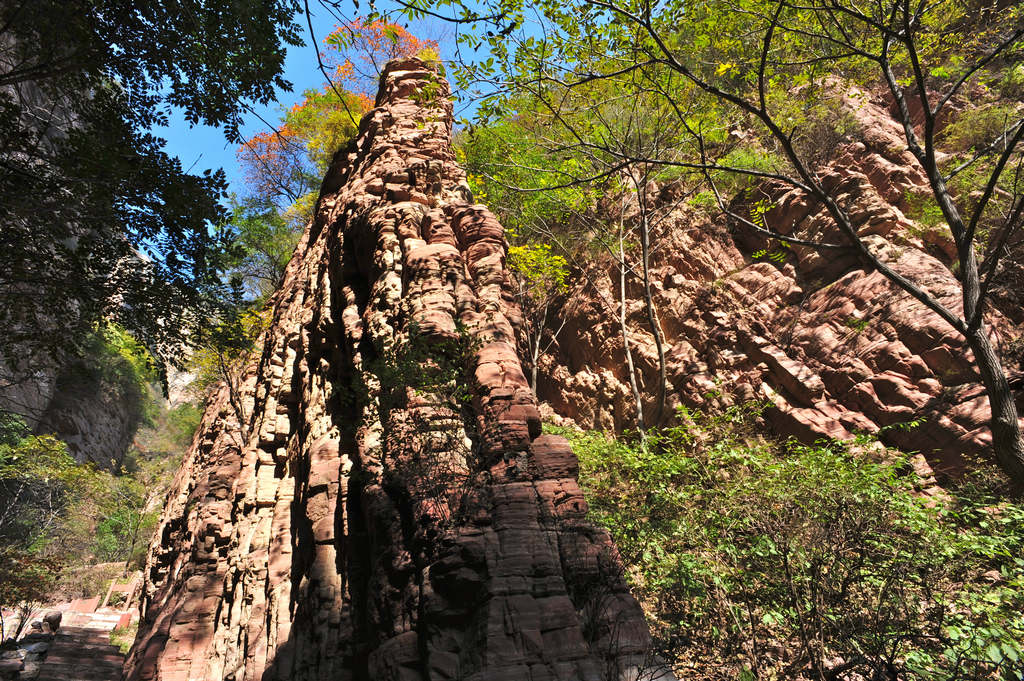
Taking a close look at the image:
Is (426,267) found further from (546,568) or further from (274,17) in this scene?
(546,568)

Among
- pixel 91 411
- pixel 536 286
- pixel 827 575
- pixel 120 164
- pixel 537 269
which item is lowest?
pixel 827 575

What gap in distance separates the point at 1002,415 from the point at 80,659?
2004cm

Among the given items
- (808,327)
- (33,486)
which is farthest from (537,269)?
(33,486)

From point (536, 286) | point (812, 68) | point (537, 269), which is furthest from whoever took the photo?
point (536, 286)

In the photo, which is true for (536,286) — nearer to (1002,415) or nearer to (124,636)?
(1002,415)

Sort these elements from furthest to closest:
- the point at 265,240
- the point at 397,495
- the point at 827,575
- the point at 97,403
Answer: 1. the point at 97,403
2. the point at 265,240
3. the point at 397,495
4. the point at 827,575

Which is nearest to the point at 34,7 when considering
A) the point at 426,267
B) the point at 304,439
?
the point at 426,267

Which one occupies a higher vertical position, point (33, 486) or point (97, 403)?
point (97, 403)

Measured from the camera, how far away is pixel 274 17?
5.88 m

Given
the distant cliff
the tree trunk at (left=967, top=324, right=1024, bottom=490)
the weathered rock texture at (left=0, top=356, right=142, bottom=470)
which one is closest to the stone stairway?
the distant cliff

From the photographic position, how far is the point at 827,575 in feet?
15.3

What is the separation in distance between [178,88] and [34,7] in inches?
54.2

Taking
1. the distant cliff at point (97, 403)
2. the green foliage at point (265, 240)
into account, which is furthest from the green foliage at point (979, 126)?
the distant cliff at point (97, 403)

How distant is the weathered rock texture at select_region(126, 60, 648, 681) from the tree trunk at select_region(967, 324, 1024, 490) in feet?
14.6
